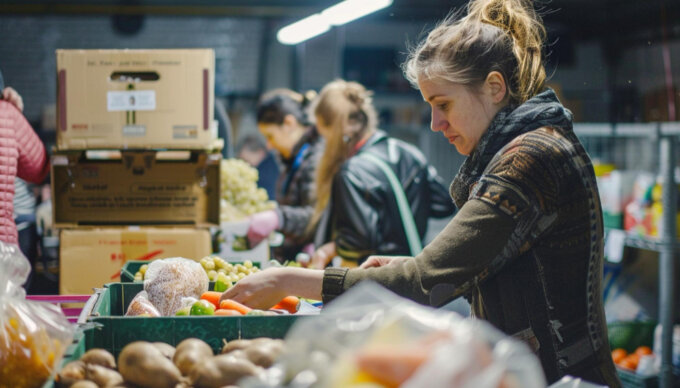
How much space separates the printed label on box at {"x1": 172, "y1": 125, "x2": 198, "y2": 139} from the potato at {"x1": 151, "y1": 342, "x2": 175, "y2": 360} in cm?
152

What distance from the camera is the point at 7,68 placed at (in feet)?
29.0

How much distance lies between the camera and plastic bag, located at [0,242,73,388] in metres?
1.13

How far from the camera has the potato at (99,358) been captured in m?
1.15

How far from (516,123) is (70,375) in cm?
104

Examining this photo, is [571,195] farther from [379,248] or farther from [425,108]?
[425,108]

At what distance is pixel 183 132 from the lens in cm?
265

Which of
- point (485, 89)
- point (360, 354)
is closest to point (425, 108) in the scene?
point (485, 89)

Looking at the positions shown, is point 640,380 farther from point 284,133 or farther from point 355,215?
point 284,133

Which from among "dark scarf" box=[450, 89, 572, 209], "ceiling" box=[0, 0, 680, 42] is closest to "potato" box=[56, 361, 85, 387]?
"dark scarf" box=[450, 89, 572, 209]

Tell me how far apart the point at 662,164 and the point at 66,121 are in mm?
2892

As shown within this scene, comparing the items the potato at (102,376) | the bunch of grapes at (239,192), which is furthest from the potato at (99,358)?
the bunch of grapes at (239,192)

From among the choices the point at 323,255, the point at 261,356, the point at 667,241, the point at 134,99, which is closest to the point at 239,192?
the point at 323,255

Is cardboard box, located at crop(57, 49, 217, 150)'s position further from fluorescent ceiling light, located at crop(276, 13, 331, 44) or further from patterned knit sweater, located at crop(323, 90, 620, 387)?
fluorescent ceiling light, located at crop(276, 13, 331, 44)

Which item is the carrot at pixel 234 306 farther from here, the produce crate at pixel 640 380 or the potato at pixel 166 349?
the produce crate at pixel 640 380
